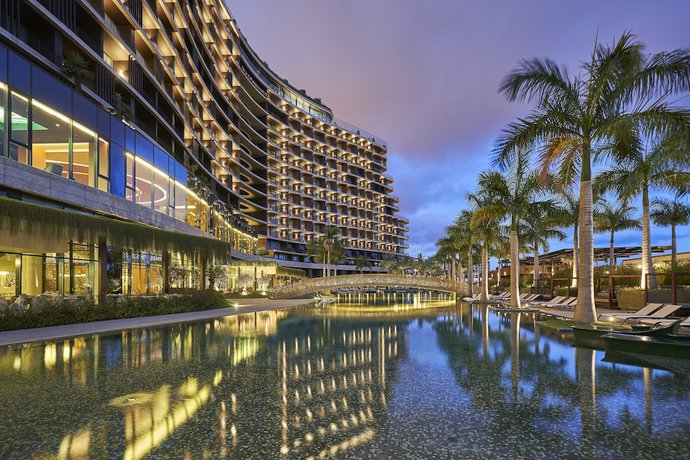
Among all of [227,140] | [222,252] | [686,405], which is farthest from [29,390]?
[227,140]

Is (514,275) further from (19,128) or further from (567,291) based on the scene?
(19,128)

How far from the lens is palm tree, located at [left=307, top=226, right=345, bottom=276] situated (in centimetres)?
8469

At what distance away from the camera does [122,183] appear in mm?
26219

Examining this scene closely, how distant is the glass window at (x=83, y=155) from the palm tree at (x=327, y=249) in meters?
59.7

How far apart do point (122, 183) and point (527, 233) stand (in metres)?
38.2

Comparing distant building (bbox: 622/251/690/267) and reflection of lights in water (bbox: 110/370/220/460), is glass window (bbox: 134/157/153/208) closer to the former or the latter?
reflection of lights in water (bbox: 110/370/220/460)

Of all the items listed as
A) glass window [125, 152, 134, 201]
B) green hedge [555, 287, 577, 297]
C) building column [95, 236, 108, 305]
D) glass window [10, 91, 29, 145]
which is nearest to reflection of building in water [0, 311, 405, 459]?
building column [95, 236, 108, 305]

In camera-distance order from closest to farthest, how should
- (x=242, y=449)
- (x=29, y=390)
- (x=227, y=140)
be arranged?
1. (x=242, y=449)
2. (x=29, y=390)
3. (x=227, y=140)

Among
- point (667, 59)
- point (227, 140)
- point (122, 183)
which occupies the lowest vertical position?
point (122, 183)

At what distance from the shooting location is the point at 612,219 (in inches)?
1490

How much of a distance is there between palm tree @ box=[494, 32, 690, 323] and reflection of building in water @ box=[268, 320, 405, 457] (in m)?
9.46

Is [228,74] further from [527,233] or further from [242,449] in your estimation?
[242,449]

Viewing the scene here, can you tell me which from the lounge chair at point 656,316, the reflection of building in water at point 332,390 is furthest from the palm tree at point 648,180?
the reflection of building in water at point 332,390

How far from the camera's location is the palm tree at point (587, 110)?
14570 millimetres
